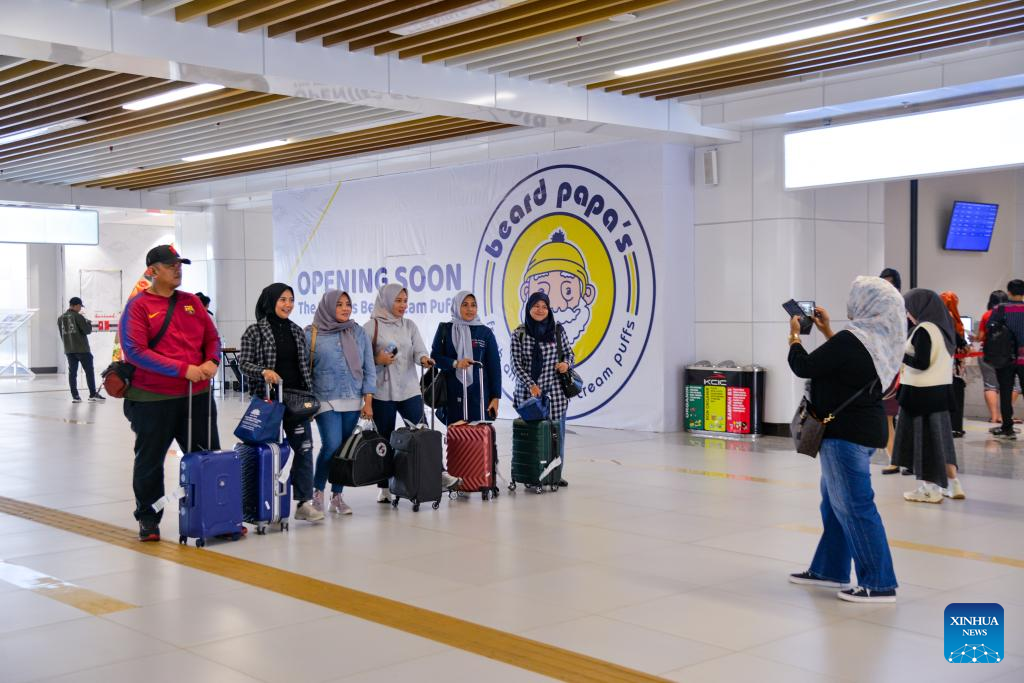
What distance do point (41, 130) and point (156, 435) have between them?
8.36 metres

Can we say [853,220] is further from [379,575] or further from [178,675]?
[178,675]

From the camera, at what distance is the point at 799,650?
13.6 feet

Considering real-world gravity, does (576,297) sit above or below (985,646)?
above

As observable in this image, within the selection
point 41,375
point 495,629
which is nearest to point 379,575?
point 495,629

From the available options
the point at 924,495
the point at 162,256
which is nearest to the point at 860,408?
the point at 924,495

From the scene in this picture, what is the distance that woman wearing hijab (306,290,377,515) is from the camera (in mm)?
6902

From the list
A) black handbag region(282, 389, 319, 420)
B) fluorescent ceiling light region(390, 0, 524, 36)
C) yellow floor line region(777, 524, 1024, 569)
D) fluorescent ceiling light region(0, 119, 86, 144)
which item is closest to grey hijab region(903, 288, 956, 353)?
yellow floor line region(777, 524, 1024, 569)

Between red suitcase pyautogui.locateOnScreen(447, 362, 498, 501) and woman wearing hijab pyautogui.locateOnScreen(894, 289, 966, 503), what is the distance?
2907 mm

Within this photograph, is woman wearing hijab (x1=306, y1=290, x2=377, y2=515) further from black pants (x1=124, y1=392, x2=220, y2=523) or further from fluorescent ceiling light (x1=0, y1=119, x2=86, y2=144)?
fluorescent ceiling light (x1=0, y1=119, x2=86, y2=144)

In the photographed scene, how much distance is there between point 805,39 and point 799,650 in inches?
248

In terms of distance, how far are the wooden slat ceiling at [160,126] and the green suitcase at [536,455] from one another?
5204mm

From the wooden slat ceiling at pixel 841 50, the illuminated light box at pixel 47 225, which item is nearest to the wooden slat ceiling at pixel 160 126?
the illuminated light box at pixel 47 225

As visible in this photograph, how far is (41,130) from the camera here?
12992 millimetres

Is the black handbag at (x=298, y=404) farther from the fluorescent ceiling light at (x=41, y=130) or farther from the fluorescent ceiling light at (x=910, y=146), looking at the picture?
the fluorescent ceiling light at (x=41, y=130)
